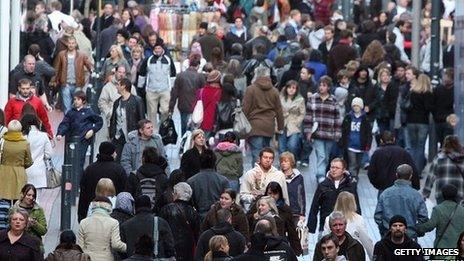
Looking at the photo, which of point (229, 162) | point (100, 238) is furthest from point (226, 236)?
point (229, 162)

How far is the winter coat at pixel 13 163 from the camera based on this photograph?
24.6 metres

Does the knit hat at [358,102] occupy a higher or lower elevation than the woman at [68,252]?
higher

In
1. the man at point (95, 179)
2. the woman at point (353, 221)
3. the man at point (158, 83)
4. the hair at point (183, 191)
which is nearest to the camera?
the woman at point (353, 221)

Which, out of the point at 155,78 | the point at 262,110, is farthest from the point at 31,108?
the point at 155,78

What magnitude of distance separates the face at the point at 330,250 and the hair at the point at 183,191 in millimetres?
2549

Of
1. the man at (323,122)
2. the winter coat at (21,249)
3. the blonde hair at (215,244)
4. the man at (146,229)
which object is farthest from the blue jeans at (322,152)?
Answer: the winter coat at (21,249)

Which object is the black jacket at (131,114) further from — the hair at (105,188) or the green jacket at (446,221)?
the green jacket at (446,221)

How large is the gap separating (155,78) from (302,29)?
9.47m

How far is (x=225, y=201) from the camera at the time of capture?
21859mm

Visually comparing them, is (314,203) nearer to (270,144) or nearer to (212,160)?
(212,160)

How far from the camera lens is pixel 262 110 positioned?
2945 cm

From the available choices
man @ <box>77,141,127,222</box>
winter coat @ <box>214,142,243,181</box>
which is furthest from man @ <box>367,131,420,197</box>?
man @ <box>77,141,127,222</box>

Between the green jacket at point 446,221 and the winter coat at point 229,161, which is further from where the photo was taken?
the winter coat at point 229,161

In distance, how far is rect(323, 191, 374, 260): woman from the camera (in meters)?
21.6
